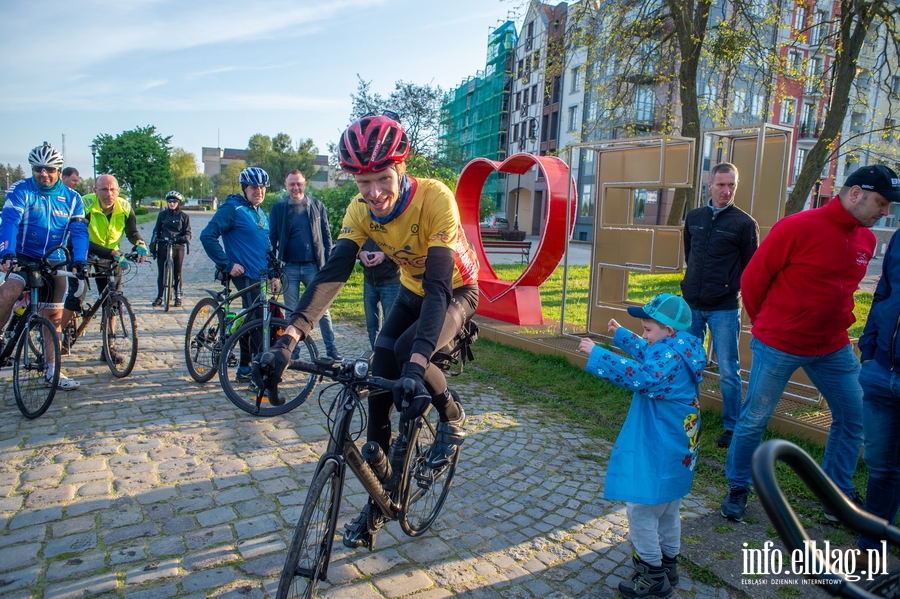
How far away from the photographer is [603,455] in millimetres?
5043

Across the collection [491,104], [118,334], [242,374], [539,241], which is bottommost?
[242,374]

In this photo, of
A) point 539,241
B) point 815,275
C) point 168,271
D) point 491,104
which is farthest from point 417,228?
point 491,104

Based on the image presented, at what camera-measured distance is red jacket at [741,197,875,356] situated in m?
3.76

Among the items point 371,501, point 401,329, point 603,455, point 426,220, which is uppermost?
point 426,220

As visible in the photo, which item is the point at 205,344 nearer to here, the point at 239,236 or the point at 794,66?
the point at 239,236

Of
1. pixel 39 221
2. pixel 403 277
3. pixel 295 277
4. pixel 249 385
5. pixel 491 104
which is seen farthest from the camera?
pixel 491 104

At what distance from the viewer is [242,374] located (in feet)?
20.7

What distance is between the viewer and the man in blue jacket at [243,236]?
251 inches

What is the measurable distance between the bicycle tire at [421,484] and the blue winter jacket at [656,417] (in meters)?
1.02

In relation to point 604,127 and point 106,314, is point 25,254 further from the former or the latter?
point 604,127

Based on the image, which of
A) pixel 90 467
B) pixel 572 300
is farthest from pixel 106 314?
pixel 572 300

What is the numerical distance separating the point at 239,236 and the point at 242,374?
1.47 meters

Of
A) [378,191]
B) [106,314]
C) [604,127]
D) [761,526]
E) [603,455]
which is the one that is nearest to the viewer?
[378,191]

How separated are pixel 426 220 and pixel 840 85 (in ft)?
43.0
